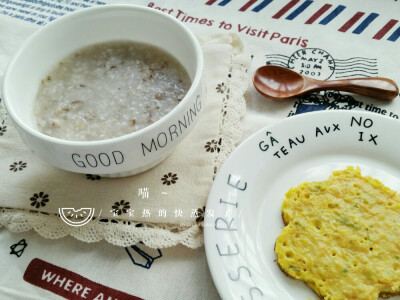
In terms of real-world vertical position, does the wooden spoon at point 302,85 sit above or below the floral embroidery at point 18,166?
above

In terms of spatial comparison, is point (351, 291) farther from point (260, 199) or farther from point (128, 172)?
point (128, 172)

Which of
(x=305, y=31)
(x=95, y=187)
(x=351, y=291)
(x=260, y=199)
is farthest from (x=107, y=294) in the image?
(x=305, y=31)

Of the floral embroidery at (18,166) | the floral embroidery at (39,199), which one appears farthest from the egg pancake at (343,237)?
the floral embroidery at (18,166)

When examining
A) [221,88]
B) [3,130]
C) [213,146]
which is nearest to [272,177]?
[213,146]

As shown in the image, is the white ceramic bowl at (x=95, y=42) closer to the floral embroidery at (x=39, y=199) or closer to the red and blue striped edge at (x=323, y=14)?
the floral embroidery at (x=39, y=199)

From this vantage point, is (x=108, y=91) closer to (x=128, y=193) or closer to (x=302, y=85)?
(x=128, y=193)
